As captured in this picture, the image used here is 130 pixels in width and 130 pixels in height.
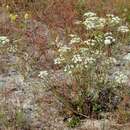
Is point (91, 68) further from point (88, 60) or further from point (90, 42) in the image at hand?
point (90, 42)

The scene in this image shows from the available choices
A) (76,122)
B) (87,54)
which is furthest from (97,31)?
(76,122)

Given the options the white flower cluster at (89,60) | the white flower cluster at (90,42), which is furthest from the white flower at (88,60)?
the white flower cluster at (90,42)

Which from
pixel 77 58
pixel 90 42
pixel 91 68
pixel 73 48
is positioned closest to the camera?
pixel 77 58

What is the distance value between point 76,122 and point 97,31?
1470 mm

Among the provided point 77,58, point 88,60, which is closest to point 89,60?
point 88,60

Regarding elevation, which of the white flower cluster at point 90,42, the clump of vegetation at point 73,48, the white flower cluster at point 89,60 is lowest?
the clump of vegetation at point 73,48

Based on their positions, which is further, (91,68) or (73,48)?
(73,48)

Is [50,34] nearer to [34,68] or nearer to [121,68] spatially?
[34,68]

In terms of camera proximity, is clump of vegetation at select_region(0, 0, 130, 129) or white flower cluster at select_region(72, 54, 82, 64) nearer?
white flower cluster at select_region(72, 54, 82, 64)

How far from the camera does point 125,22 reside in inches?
295

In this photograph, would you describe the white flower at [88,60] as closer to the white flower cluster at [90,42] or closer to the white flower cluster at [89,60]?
the white flower cluster at [89,60]

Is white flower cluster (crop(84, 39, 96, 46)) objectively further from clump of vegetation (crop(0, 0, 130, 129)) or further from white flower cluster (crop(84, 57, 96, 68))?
white flower cluster (crop(84, 57, 96, 68))

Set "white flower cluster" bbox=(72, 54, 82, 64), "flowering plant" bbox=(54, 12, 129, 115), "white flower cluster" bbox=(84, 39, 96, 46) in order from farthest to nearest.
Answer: "white flower cluster" bbox=(84, 39, 96, 46), "flowering plant" bbox=(54, 12, 129, 115), "white flower cluster" bbox=(72, 54, 82, 64)

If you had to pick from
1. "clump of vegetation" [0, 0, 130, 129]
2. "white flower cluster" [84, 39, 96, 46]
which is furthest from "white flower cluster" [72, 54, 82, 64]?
"white flower cluster" [84, 39, 96, 46]
